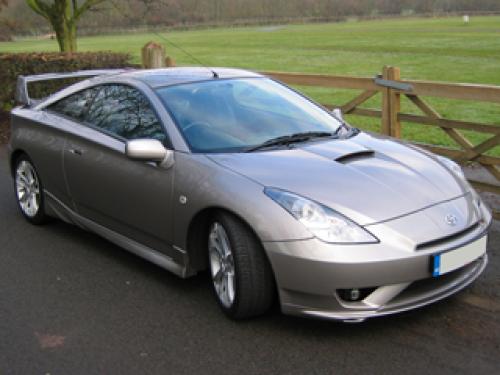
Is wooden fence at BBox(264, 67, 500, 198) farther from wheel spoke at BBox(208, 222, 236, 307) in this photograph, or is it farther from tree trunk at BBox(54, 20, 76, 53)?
tree trunk at BBox(54, 20, 76, 53)

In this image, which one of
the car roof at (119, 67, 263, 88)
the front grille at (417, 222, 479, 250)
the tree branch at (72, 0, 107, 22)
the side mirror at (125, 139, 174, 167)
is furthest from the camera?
the tree branch at (72, 0, 107, 22)

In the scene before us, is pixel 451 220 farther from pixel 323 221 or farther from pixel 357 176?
pixel 323 221

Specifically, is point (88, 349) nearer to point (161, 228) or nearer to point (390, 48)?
point (161, 228)

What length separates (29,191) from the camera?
261 inches

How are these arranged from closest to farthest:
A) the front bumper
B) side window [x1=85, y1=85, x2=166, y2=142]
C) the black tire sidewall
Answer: the front bumper
the black tire sidewall
side window [x1=85, y1=85, x2=166, y2=142]

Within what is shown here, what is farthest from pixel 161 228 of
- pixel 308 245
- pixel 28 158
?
pixel 28 158

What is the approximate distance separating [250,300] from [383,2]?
13516 cm

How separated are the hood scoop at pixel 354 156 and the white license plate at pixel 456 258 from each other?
0.91 m

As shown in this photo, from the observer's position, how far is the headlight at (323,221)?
3828 mm

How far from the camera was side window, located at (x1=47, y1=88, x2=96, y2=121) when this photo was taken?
5902mm

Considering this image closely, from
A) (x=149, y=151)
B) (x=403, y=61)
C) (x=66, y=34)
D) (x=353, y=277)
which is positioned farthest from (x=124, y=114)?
(x=403, y=61)

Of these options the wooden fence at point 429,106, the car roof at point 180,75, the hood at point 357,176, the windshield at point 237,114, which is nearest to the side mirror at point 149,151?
the windshield at point 237,114

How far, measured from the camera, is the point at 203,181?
14.5 ft

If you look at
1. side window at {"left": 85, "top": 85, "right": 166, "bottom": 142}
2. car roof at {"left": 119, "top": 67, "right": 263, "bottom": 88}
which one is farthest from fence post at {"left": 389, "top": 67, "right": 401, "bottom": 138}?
side window at {"left": 85, "top": 85, "right": 166, "bottom": 142}
